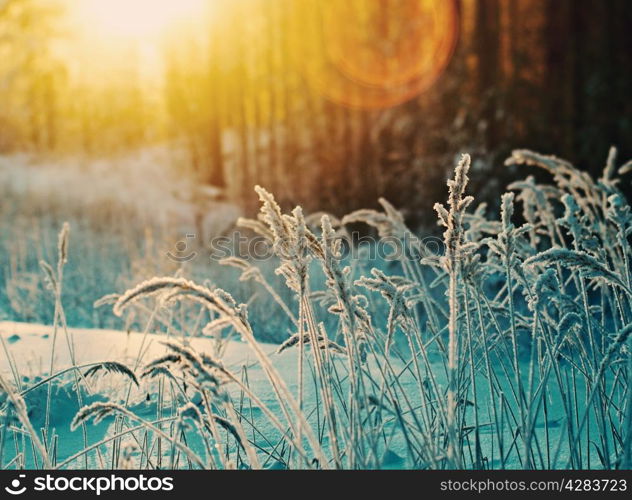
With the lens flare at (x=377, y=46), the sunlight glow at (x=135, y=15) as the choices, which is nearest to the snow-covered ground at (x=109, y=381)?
the lens flare at (x=377, y=46)

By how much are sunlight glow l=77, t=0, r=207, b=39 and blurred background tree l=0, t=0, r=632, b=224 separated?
8 cm

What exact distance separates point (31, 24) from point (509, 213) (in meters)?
12.7

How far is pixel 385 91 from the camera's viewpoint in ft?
20.7

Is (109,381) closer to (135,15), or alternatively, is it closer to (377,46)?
(377,46)

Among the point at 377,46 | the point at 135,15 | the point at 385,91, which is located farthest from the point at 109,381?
the point at 135,15

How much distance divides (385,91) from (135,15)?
570cm

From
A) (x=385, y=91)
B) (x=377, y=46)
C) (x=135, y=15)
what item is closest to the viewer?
(x=385, y=91)

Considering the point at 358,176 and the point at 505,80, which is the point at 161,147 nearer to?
the point at 358,176

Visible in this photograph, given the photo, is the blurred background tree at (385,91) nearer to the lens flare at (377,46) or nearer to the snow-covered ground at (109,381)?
the lens flare at (377,46)

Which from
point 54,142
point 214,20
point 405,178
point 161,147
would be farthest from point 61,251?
point 54,142

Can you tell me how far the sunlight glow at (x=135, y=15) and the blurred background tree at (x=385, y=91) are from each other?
0.27 feet

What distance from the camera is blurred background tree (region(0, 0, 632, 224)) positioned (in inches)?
187

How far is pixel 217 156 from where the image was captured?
793 centimetres

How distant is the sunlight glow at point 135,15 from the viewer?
814cm
